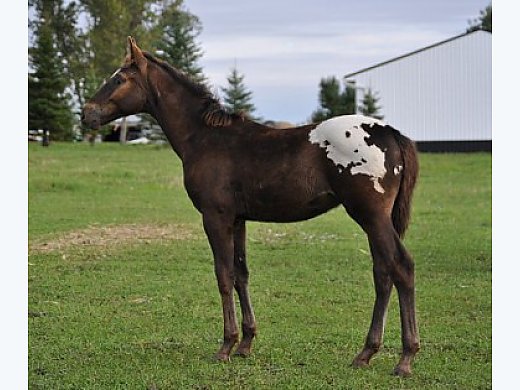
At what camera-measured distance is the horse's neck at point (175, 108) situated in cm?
685

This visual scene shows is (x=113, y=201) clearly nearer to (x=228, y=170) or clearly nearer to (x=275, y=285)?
(x=275, y=285)

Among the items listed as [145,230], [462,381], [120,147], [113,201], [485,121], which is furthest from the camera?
[485,121]

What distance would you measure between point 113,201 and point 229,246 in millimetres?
12180

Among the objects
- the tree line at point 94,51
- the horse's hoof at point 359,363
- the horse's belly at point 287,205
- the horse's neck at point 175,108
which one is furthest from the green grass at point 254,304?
the tree line at point 94,51

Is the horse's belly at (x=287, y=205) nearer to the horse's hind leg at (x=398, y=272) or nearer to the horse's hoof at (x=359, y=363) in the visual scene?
the horse's hind leg at (x=398, y=272)

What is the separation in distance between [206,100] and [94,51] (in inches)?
1297

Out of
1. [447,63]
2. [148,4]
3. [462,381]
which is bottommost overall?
[462,381]

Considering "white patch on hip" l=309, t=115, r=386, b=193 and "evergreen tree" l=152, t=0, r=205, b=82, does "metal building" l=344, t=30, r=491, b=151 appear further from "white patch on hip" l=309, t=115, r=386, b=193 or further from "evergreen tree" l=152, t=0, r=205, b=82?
"white patch on hip" l=309, t=115, r=386, b=193

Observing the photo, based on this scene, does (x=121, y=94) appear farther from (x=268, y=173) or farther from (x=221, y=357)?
(x=221, y=357)

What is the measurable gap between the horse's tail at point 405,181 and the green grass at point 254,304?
1.11 m

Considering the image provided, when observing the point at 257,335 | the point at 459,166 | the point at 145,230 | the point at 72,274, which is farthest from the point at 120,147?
the point at 257,335

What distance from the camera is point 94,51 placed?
1518 inches

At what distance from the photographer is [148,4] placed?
39.1 meters

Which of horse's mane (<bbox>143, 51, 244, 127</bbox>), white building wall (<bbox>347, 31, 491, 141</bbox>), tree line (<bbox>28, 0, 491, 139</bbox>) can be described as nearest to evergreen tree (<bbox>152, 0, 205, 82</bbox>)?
tree line (<bbox>28, 0, 491, 139</bbox>)
